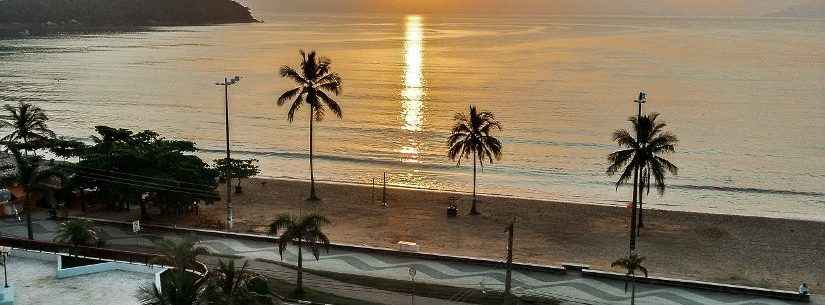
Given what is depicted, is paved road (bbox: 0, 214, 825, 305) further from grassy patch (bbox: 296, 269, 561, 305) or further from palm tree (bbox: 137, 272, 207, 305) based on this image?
palm tree (bbox: 137, 272, 207, 305)

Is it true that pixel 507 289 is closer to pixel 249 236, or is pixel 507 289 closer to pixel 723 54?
pixel 249 236

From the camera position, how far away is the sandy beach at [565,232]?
3944cm

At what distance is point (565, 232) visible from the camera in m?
45.4

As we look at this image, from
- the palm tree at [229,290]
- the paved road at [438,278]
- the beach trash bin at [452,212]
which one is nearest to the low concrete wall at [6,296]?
the palm tree at [229,290]

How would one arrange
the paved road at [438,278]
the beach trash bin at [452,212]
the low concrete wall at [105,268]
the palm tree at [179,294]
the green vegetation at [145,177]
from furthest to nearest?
the beach trash bin at [452,212] < the green vegetation at [145,177] < the paved road at [438,278] < the low concrete wall at [105,268] < the palm tree at [179,294]

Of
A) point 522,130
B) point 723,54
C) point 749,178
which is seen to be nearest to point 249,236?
point 749,178

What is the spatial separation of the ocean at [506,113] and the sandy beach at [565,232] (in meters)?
6.68

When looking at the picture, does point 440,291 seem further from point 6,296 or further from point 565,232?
point 6,296

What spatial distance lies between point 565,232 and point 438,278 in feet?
42.8

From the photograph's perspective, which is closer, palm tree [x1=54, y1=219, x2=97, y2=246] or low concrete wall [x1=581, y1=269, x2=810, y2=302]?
palm tree [x1=54, y1=219, x2=97, y2=246]

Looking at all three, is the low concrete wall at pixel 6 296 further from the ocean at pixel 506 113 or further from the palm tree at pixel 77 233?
the ocean at pixel 506 113

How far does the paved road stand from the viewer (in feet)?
106

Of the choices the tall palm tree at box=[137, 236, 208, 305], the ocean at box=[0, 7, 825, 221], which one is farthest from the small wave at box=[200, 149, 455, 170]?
the tall palm tree at box=[137, 236, 208, 305]

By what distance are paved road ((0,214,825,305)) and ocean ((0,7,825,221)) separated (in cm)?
2295
